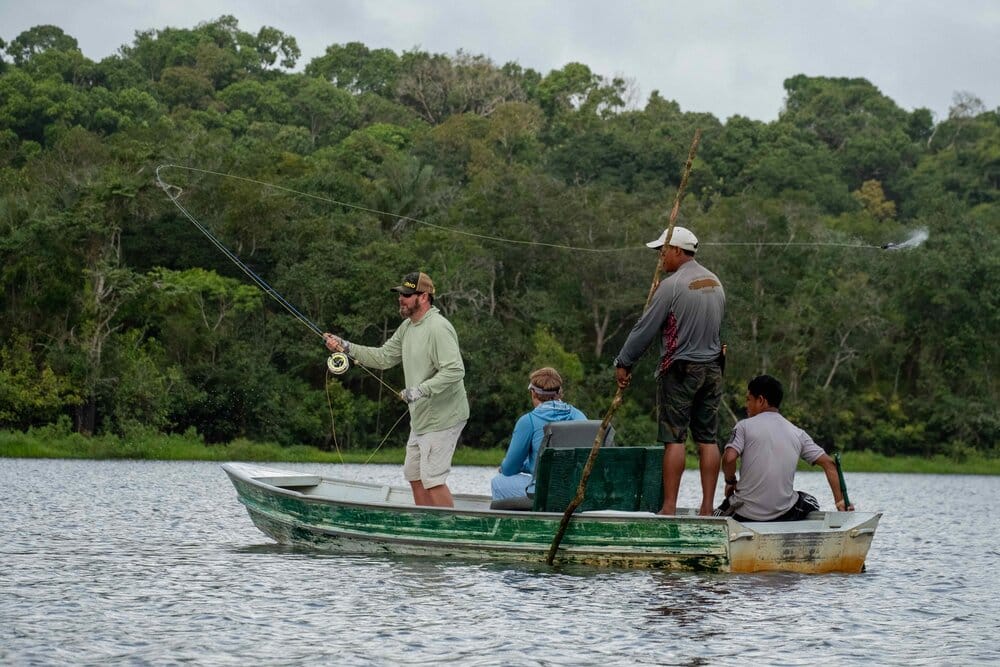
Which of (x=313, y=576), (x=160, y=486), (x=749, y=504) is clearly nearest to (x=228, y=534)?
(x=313, y=576)

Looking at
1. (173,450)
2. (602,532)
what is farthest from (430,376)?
(173,450)

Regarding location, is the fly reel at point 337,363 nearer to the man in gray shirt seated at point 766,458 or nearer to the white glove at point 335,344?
the white glove at point 335,344

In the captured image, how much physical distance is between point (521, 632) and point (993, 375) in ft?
155

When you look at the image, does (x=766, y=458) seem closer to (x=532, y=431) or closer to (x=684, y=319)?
(x=684, y=319)

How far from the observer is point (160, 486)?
24.1 meters

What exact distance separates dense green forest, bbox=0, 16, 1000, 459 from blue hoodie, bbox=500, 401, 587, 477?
75.5 ft

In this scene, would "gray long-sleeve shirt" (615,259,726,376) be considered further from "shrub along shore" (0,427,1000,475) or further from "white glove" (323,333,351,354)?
"shrub along shore" (0,427,1000,475)

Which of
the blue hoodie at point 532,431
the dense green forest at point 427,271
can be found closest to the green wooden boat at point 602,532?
the blue hoodie at point 532,431

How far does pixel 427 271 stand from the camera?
46.3 m

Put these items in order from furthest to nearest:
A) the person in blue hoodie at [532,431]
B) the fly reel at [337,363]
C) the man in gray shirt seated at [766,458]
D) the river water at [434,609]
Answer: the fly reel at [337,363], the person in blue hoodie at [532,431], the man in gray shirt seated at [766,458], the river water at [434,609]

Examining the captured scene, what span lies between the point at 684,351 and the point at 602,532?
1511mm

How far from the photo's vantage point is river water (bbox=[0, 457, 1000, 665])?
810 centimetres

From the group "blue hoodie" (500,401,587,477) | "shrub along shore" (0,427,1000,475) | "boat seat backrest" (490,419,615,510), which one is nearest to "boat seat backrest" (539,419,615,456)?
"boat seat backrest" (490,419,615,510)

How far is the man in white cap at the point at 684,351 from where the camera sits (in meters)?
11.0
